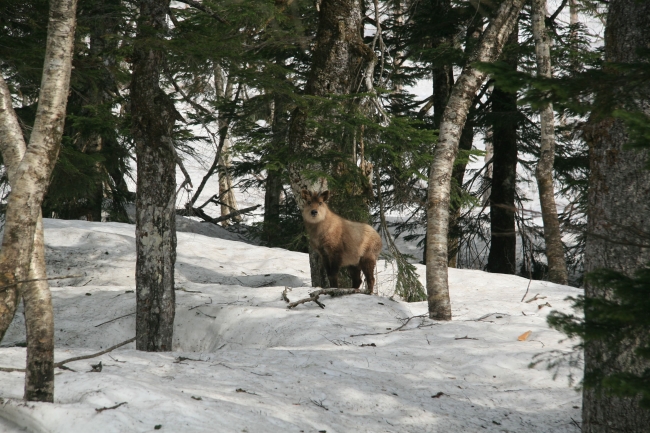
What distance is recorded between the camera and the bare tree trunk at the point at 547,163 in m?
10.4

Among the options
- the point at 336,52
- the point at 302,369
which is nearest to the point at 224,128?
the point at 336,52

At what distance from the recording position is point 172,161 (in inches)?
280

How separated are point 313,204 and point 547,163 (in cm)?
496

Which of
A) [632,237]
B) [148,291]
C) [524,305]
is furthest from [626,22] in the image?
[524,305]

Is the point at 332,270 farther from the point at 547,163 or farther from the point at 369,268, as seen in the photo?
the point at 547,163

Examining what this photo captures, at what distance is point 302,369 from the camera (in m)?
5.59

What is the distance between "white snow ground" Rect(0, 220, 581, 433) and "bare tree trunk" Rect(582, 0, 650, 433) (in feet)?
3.11

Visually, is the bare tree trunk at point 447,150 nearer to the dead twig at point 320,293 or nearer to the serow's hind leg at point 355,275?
the dead twig at point 320,293

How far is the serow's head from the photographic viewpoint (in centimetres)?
943

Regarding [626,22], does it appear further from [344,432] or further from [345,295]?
[345,295]

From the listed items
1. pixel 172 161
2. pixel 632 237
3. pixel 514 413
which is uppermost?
pixel 172 161

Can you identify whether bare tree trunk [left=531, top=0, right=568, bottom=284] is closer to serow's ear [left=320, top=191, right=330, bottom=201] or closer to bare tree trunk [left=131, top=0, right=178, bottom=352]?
serow's ear [left=320, top=191, right=330, bottom=201]

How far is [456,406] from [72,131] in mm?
12191

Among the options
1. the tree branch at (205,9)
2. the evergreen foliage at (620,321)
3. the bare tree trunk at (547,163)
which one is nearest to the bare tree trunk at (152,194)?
the tree branch at (205,9)
